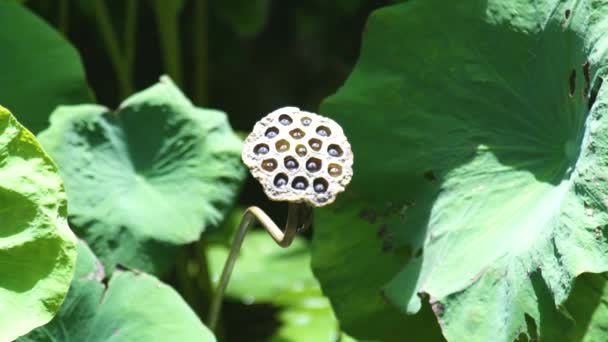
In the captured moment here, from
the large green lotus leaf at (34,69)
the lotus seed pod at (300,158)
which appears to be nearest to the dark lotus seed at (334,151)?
the lotus seed pod at (300,158)

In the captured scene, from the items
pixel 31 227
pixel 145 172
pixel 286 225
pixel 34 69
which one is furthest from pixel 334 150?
pixel 34 69

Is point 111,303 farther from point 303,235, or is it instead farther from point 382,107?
point 303,235

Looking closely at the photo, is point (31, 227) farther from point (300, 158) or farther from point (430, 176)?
point (430, 176)

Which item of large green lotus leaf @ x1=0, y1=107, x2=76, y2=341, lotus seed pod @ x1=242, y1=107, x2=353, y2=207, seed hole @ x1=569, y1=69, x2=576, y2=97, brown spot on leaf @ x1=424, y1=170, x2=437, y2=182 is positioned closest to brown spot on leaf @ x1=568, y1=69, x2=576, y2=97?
seed hole @ x1=569, y1=69, x2=576, y2=97

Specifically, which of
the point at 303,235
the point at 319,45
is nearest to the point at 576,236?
the point at 303,235

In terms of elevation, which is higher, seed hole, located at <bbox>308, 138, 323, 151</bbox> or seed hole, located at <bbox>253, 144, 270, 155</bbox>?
seed hole, located at <bbox>308, 138, 323, 151</bbox>

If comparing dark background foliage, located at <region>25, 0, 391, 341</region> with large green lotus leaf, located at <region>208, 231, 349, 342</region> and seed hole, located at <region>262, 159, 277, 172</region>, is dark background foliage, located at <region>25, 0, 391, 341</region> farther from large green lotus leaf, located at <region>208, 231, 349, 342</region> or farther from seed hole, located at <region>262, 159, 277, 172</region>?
seed hole, located at <region>262, 159, 277, 172</region>
